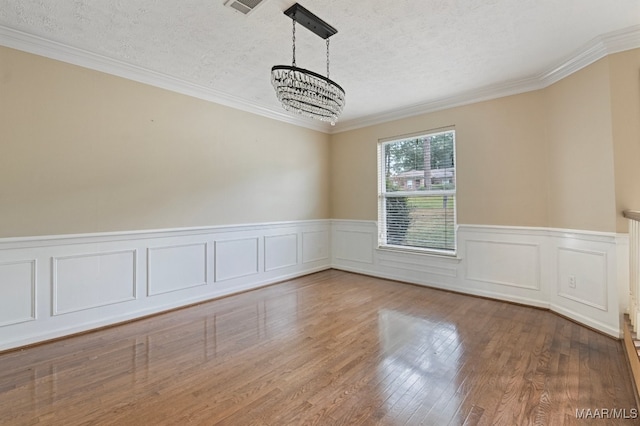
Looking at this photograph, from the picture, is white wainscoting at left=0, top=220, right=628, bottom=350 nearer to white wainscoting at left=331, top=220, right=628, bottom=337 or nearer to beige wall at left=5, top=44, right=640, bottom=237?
white wainscoting at left=331, top=220, right=628, bottom=337

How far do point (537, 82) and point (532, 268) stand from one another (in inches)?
87.2

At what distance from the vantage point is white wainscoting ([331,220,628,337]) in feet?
9.05

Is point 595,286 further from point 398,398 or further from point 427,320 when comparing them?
point 398,398

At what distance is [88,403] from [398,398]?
6.47 ft

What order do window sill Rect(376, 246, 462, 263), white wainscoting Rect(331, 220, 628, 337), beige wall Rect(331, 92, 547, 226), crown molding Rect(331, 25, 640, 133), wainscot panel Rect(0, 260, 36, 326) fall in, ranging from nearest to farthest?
wainscot panel Rect(0, 260, 36, 326) → crown molding Rect(331, 25, 640, 133) → white wainscoting Rect(331, 220, 628, 337) → beige wall Rect(331, 92, 547, 226) → window sill Rect(376, 246, 462, 263)

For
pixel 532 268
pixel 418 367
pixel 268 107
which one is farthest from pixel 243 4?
pixel 532 268

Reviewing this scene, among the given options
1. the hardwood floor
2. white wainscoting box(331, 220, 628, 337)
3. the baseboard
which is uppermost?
white wainscoting box(331, 220, 628, 337)

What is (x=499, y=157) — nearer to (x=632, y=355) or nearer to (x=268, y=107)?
(x=632, y=355)

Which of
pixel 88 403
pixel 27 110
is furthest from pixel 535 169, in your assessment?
pixel 27 110

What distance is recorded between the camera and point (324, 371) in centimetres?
218

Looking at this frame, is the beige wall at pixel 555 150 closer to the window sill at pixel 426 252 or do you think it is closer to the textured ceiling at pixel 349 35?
the textured ceiling at pixel 349 35

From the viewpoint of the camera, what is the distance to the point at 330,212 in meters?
5.66

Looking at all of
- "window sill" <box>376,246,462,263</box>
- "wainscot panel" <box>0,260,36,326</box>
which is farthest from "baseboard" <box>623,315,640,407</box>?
"wainscot panel" <box>0,260,36,326</box>

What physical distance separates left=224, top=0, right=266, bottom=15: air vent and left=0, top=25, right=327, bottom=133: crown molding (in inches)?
62.6
